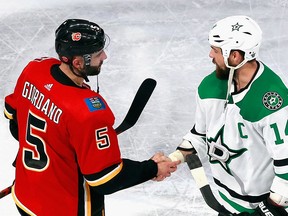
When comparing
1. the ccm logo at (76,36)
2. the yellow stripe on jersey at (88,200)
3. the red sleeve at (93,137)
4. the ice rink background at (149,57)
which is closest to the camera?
the red sleeve at (93,137)

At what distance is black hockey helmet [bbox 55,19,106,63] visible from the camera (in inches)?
83.9

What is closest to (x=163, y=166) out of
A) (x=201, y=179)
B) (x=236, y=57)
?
(x=201, y=179)

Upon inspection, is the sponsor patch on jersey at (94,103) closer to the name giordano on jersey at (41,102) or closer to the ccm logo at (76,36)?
the name giordano on jersey at (41,102)

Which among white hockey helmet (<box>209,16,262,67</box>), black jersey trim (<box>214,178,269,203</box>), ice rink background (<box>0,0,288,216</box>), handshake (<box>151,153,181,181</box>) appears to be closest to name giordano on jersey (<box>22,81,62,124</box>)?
handshake (<box>151,153,181,181</box>)

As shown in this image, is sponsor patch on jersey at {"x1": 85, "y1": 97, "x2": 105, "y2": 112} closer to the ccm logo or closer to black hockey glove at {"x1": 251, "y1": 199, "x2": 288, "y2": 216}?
the ccm logo

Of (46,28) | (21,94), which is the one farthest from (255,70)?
(46,28)

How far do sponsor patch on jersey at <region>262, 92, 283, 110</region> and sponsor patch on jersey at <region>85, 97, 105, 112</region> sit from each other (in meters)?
0.56

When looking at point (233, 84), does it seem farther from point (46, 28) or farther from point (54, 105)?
point (46, 28)

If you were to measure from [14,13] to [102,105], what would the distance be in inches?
119

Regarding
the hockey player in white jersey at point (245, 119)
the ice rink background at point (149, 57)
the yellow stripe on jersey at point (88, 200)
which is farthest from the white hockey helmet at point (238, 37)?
the ice rink background at point (149, 57)

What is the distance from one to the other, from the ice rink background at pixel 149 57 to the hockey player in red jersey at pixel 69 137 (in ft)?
2.85

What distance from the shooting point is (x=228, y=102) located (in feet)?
7.07

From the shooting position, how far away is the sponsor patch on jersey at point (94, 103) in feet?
6.70

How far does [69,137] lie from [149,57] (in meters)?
2.25
